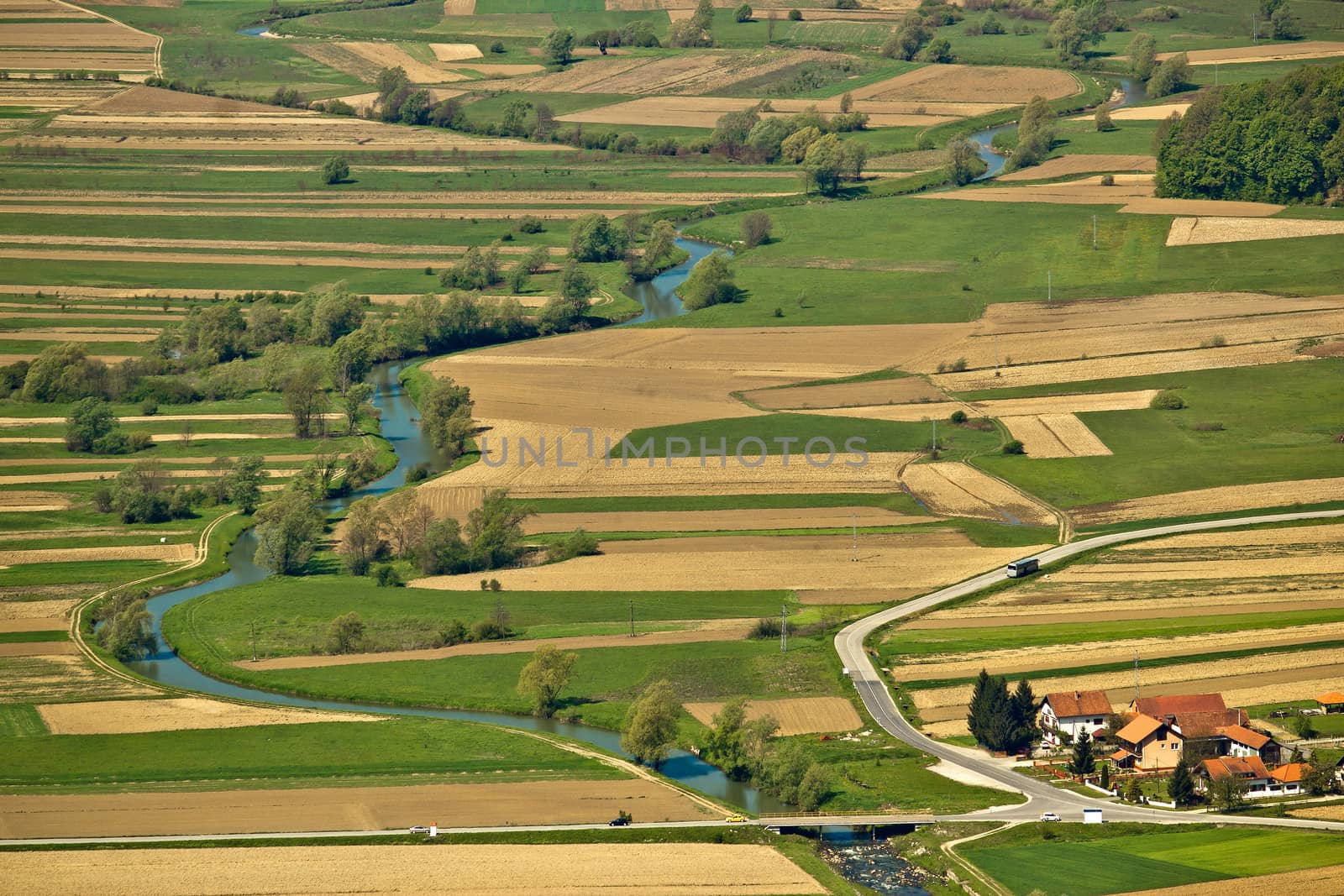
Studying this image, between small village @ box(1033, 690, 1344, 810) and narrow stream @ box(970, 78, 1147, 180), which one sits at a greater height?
narrow stream @ box(970, 78, 1147, 180)

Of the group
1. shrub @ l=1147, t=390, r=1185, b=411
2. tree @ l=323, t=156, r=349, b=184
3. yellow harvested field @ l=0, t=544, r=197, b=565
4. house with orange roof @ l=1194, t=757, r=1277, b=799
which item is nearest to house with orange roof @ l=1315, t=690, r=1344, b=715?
house with orange roof @ l=1194, t=757, r=1277, b=799

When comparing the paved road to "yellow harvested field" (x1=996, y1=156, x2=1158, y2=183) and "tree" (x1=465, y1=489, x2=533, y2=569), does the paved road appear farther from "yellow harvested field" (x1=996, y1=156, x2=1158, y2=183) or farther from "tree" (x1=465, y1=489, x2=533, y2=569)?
"yellow harvested field" (x1=996, y1=156, x2=1158, y2=183)

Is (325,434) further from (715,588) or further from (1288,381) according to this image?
(1288,381)

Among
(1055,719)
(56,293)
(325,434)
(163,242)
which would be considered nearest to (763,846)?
(1055,719)

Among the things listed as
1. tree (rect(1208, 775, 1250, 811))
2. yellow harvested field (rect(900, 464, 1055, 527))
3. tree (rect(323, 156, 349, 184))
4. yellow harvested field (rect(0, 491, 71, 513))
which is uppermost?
tree (rect(323, 156, 349, 184))

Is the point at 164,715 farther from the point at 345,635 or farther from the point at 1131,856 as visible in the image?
the point at 1131,856

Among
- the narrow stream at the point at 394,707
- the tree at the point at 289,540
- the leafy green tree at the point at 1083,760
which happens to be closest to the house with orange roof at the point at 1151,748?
the leafy green tree at the point at 1083,760

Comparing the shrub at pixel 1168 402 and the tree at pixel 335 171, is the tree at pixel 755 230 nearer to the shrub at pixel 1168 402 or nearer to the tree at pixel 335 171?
the tree at pixel 335 171
